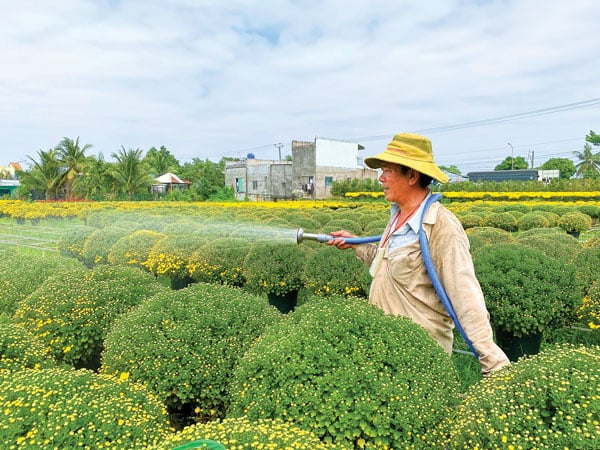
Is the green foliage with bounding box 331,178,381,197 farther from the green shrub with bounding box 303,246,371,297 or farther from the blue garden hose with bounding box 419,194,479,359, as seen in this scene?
the blue garden hose with bounding box 419,194,479,359

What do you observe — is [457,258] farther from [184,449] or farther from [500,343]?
[500,343]

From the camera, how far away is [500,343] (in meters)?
4.98

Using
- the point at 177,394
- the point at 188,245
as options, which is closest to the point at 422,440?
the point at 177,394

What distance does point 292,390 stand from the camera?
221cm

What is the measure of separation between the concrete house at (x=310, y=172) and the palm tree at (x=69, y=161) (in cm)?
1490

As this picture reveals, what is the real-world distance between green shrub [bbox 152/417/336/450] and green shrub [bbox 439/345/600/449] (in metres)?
0.61

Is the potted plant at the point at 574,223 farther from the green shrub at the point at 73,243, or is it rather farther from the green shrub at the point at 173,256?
the green shrub at the point at 73,243

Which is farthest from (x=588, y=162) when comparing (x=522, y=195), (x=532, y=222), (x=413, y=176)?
(x=413, y=176)

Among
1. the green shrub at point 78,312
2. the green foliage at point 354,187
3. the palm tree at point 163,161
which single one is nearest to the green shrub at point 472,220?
the green shrub at point 78,312

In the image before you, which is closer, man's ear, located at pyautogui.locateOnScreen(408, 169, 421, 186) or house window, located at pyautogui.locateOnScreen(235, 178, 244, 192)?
man's ear, located at pyautogui.locateOnScreen(408, 169, 421, 186)

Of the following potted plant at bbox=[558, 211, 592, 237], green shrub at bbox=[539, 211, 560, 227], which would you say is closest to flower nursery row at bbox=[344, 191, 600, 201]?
green shrub at bbox=[539, 211, 560, 227]

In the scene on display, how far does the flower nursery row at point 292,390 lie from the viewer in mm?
1845

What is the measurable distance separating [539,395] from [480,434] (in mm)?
280

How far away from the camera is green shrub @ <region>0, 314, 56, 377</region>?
311 centimetres
